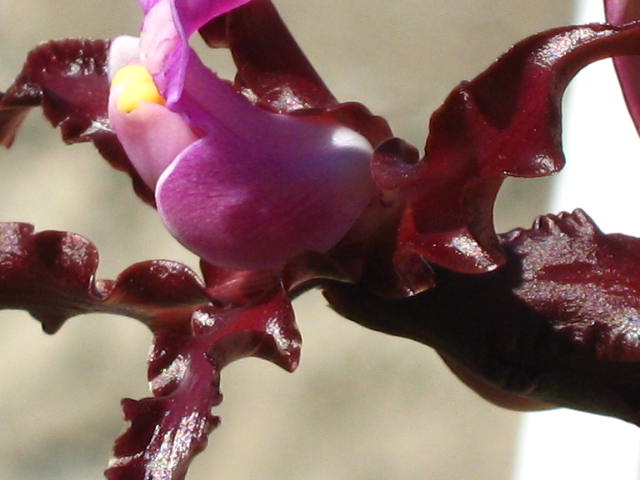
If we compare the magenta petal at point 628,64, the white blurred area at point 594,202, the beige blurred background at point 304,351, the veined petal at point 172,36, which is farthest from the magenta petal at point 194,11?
the beige blurred background at point 304,351

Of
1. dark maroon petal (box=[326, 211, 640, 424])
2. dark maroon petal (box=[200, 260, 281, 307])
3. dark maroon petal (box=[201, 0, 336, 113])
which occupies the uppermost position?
dark maroon petal (box=[201, 0, 336, 113])

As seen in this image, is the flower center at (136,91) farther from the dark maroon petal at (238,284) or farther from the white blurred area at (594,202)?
the white blurred area at (594,202)

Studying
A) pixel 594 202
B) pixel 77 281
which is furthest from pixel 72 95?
pixel 594 202

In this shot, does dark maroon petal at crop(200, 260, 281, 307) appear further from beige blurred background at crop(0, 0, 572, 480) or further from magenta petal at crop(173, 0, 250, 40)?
beige blurred background at crop(0, 0, 572, 480)

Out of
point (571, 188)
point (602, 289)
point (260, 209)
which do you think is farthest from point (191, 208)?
point (571, 188)

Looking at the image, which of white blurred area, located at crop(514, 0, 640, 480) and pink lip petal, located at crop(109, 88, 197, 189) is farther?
white blurred area, located at crop(514, 0, 640, 480)

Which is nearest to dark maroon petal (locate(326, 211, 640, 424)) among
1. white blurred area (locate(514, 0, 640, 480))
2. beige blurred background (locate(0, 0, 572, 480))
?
white blurred area (locate(514, 0, 640, 480))

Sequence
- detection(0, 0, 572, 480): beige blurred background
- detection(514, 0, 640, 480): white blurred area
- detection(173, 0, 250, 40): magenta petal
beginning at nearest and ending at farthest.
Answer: detection(173, 0, 250, 40): magenta petal < detection(514, 0, 640, 480): white blurred area < detection(0, 0, 572, 480): beige blurred background
